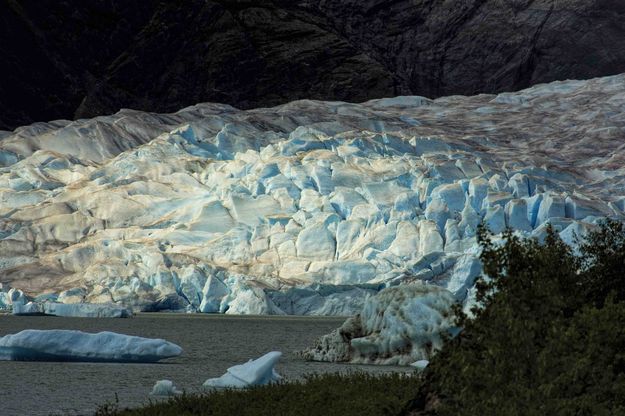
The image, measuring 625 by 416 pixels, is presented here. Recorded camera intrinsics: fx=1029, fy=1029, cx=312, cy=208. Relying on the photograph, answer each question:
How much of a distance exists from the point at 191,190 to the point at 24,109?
73.5m

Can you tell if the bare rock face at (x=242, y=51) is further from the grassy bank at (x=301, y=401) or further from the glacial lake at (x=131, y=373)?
the grassy bank at (x=301, y=401)

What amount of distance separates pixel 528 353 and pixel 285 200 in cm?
5696

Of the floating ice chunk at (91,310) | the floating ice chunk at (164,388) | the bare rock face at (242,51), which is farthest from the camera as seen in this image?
the bare rock face at (242,51)

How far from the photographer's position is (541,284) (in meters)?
9.52

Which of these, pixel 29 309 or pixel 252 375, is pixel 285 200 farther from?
pixel 252 375

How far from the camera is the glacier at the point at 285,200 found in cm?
5756

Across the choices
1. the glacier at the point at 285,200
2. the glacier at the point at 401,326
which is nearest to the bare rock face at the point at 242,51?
the glacier at the point at 285,200

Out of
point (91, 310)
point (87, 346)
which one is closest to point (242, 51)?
point (91, 310)

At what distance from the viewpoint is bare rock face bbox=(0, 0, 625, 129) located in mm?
134875

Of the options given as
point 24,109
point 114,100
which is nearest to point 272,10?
point 114,100

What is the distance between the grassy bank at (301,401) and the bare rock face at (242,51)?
118420 millimetres

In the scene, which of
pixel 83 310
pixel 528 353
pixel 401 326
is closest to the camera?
pixel 528 353

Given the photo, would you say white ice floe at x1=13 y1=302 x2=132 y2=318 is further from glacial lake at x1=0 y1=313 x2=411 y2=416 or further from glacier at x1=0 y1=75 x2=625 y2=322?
glacial lake at x1=0 y1=313 x2=411 y2=416

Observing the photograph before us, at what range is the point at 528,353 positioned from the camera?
8.73 meters
